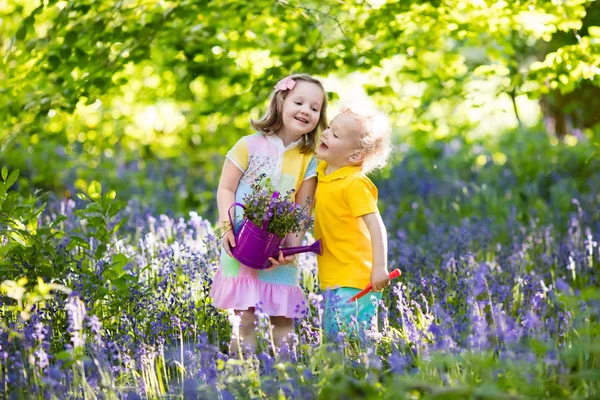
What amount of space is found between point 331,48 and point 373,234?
2156 millimetres

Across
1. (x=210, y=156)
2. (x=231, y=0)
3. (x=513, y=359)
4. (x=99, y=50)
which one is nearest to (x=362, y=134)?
(x=513, y=359)

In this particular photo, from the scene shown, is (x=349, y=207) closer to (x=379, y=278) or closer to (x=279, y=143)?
(x=379, y=278)

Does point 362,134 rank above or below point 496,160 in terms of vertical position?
above

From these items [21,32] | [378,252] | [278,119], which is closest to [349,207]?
[378,252]

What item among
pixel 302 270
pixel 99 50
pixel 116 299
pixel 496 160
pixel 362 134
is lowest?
pixel 496 160

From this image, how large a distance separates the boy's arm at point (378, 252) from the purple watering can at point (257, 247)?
0.24m

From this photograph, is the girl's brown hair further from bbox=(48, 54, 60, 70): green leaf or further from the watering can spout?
bbox=(48, 54, 60, 70): green leaf

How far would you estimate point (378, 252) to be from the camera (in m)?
3.19

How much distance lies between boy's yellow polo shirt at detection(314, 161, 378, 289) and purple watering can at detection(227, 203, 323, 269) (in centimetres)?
14

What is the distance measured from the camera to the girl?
3340 mm

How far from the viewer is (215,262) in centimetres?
425

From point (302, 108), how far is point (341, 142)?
250 millimetres

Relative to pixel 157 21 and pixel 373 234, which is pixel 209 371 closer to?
pixel 373 234

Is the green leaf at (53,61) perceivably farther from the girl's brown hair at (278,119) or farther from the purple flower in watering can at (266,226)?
the purple flower in watering can at (266,226)
